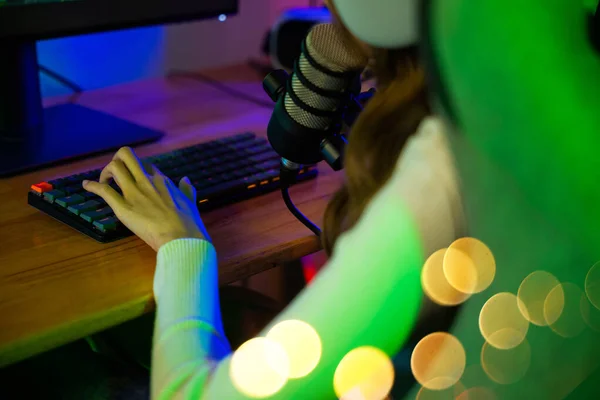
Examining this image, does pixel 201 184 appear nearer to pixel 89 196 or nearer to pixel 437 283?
pixel 89 196

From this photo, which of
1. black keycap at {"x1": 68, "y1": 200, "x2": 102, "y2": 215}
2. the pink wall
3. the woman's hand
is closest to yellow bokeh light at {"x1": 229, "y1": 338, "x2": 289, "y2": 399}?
the woman's hand

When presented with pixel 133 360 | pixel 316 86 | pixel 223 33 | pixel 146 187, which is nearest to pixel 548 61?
pixel 316 86

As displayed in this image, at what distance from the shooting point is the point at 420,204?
0.53m

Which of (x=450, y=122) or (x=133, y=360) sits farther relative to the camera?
(x=133, y=360)

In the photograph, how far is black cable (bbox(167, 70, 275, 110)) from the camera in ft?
4.38

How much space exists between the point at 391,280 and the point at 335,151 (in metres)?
0.29

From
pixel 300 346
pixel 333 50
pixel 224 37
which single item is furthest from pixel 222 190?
pixel 224 37

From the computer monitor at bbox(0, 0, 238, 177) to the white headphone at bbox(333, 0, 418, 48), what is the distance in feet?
2.03

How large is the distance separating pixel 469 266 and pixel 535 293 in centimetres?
5

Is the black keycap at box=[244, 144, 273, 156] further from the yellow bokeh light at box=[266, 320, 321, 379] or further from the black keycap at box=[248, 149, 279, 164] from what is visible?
the yellow bokeh light at box=[266, 320, 321, 379]

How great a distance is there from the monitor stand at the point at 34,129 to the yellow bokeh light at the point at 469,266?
0.67m

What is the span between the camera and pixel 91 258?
0.77 m

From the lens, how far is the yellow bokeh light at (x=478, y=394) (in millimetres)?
526

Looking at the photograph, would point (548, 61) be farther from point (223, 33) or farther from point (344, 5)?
point (223, 33)
